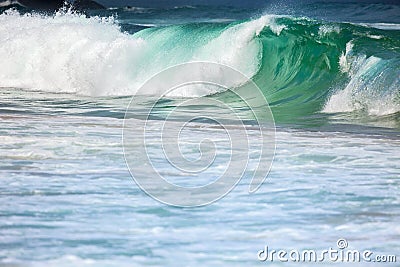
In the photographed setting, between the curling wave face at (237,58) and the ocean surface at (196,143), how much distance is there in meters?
0.03

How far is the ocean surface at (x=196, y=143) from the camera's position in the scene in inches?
160

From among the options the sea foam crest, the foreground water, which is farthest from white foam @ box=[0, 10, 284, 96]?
the foreground water

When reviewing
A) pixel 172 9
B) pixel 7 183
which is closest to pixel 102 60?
pixel 7 183

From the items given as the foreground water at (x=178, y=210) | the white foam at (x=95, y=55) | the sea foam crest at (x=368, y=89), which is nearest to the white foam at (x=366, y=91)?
the sea foam crest at (x=368, y=89)

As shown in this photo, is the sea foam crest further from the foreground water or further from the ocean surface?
the foreground water

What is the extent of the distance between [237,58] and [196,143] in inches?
279

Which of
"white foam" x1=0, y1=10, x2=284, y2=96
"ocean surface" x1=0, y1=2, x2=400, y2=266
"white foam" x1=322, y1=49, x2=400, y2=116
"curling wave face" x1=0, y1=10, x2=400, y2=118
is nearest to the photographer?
"ocean surface" x1=0, y1=2, x2=400, y2=266

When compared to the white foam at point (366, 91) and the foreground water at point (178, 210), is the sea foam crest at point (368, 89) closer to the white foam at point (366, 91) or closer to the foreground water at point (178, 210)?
the white foam at point (366, 91)

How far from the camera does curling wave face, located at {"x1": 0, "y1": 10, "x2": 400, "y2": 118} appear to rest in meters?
11.1

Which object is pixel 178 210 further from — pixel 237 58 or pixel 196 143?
pixel 237 58

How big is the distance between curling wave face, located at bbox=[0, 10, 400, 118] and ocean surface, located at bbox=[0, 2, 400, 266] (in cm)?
3

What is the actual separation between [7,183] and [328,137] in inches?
128

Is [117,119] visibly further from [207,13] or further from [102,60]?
[207,13]

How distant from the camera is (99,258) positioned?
3744mm
